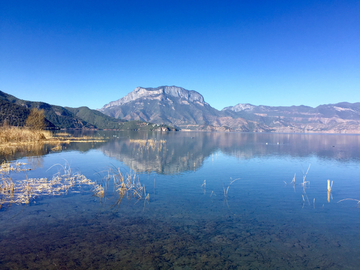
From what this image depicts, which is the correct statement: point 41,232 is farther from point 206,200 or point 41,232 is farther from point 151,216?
point 206,200

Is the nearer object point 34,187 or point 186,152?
point 34,187

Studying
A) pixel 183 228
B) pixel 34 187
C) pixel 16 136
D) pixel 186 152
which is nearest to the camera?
pixel 183 228

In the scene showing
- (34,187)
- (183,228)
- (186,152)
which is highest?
(34,187)

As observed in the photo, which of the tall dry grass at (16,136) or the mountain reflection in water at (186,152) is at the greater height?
the tall dry grass at (16,136)

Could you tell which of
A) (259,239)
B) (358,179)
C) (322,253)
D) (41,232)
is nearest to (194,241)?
(259,239)

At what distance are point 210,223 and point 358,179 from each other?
80.5 feet

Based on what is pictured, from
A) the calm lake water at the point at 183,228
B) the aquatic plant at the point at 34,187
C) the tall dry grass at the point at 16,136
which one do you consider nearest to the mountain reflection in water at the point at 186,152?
the aquatic plant at the point at 34,187

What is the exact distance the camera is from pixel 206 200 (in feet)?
58.7

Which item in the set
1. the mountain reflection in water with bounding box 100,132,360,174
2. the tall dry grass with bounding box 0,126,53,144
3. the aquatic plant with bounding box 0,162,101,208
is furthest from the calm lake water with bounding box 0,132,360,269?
the tall dry grass with bounding box 0,126,53,144

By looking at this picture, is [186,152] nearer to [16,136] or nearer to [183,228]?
[183,228]

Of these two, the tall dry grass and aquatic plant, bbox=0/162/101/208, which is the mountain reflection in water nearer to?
aquatic plant, bbox=0/162/101/208

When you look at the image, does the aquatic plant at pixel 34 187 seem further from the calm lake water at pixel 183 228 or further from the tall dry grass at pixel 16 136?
the tall dry grass at pixel 16 136

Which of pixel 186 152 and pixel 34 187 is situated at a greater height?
pixel 34 187

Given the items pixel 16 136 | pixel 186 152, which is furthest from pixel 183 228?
pixel 16 136
